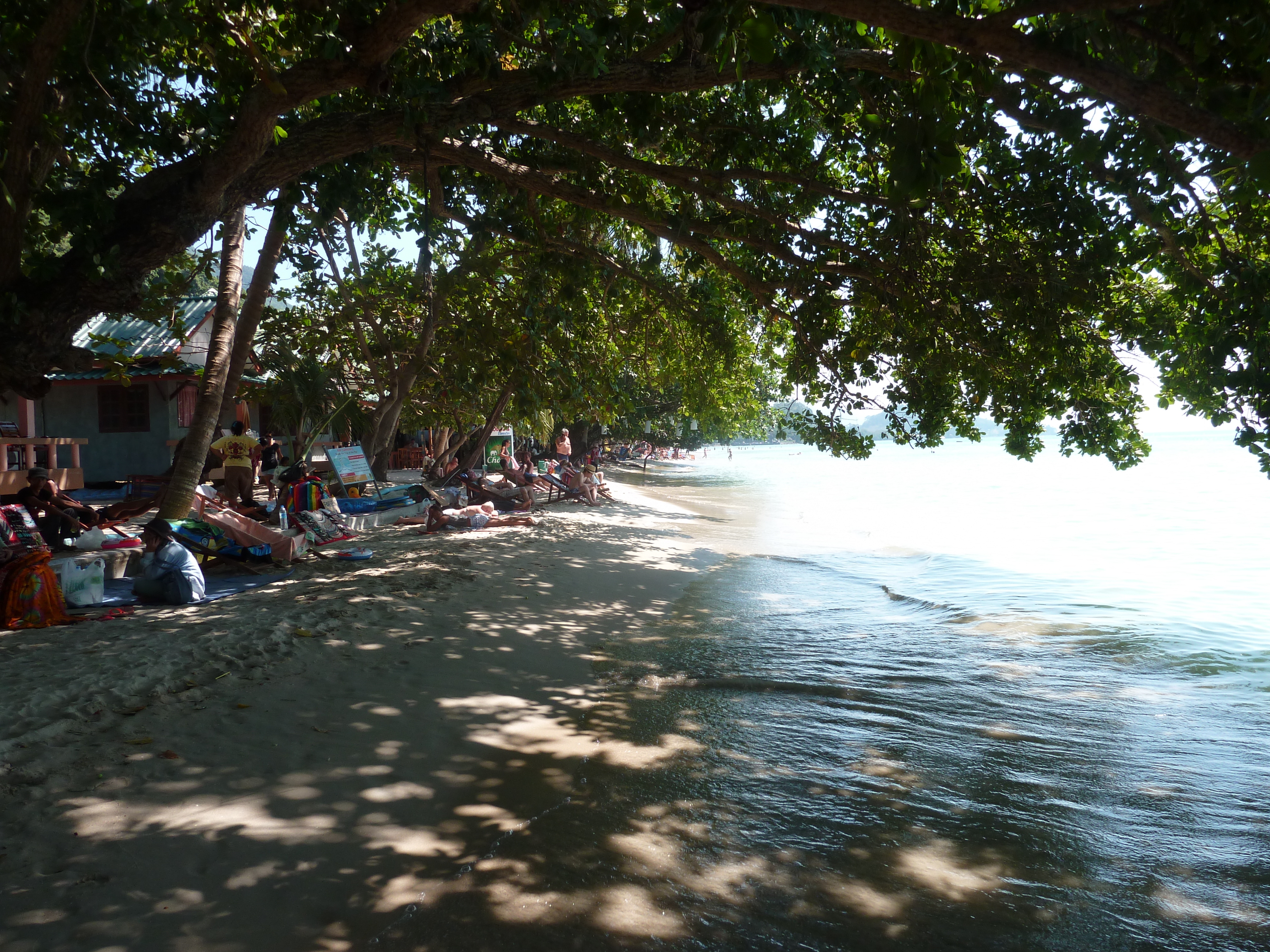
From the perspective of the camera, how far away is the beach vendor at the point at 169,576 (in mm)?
7137

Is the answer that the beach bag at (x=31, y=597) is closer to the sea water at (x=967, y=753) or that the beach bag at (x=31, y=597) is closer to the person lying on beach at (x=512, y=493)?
the sea water at (x=967, y=753)

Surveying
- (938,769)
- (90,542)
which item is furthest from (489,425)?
(938,769)

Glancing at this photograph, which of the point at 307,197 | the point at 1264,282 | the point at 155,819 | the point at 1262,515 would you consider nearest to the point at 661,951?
the point at 155,819

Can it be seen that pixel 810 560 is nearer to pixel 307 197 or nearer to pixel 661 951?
Answer: pixel 307 197

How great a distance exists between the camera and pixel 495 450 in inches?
1098

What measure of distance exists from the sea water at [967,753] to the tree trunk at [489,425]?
6299 mm

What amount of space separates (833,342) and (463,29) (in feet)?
17.3

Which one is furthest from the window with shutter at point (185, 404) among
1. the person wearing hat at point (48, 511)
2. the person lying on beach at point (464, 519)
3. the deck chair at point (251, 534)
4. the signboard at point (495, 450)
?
the signboard at point (495, 450)

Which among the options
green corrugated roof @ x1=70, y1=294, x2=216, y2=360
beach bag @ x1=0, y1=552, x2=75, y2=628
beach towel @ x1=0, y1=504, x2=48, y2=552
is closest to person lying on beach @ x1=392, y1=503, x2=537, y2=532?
beach towel @ x1=0, y1=504, x2=48, y2=552

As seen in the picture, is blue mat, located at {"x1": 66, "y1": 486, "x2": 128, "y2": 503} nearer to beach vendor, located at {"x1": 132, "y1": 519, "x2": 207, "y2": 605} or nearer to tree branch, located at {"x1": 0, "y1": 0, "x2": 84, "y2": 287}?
beach vendor, located at {"x1": 132, "y1": 519, "x2": 207, "y2": 605}

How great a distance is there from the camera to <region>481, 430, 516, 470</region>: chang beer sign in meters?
26.8

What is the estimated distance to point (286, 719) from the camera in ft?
15.8

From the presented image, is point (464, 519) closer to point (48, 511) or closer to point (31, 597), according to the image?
point (48, 511)

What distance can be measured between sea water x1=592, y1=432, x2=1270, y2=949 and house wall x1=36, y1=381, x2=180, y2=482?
520 inches
